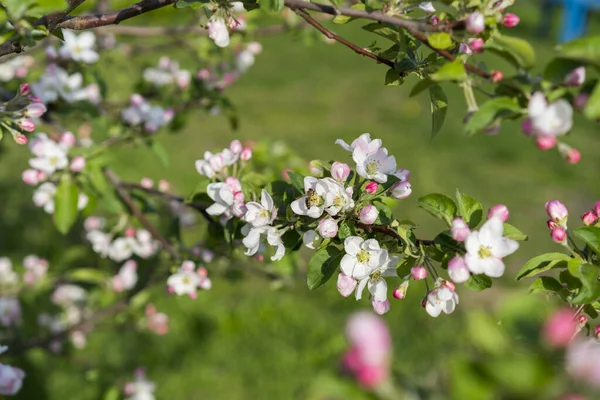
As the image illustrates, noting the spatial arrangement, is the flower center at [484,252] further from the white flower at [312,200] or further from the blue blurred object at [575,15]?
the blue blurred object at [575,15]

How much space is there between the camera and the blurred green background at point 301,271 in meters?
3.26

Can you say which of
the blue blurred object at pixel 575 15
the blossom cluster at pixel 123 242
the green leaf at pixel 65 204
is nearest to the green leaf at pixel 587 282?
the green leaf at pixel 65 204

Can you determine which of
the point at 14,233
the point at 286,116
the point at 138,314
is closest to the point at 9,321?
the point at 138,314

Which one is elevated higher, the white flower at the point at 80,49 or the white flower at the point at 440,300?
the white flower at the point at 440,300

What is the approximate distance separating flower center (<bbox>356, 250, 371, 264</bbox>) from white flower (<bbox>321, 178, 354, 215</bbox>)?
0.09m

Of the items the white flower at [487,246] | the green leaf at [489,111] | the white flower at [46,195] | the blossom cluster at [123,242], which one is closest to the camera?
the green leaf at [489,111]

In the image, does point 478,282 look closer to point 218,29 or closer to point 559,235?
point 559,235

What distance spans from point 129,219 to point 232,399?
1.22 m

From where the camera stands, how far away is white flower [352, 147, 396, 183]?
1.31 meters

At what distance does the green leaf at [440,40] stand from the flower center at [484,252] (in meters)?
0.33

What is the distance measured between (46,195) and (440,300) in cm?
132

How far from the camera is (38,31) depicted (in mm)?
1190

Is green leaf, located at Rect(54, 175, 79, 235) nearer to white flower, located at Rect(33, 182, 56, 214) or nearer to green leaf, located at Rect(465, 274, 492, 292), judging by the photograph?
white flower, located at Rect(33, 182, 56, 214)

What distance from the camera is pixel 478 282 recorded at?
1.22 meters
